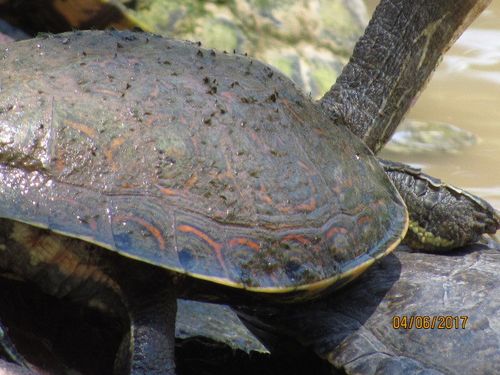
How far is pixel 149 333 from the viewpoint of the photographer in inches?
95.3

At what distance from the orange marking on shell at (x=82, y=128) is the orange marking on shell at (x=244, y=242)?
1.72 feet

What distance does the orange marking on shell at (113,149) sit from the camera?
2402 millimetres

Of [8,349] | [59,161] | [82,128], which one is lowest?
[8,349]

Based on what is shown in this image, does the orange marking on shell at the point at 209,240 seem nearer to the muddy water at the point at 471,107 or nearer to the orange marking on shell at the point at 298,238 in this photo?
the orange marking on shell at the point at 298,238

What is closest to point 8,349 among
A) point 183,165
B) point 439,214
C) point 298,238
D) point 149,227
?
point 149,227

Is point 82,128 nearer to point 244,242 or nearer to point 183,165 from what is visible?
point 183,165

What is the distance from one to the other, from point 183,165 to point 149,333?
52 centimetres

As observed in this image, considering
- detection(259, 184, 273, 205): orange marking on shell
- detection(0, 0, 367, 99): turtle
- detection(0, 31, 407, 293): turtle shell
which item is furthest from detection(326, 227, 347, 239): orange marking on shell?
detection(0, 0, 367, 99): turtle

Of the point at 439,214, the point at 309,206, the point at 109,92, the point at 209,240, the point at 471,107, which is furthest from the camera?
the point at 471,107

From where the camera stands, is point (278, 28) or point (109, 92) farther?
point (278, 28)

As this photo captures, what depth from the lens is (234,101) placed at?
276 centimetres

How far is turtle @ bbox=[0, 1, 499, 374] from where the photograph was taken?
7.62 ft

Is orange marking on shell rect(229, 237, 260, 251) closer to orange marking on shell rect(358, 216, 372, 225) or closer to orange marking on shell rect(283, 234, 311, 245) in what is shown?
orange marking on shell rect(283, 234, 311, 245)

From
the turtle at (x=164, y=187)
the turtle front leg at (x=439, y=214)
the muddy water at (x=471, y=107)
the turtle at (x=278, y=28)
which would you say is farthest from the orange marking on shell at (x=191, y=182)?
the muddy water at (x=471, y=107)
